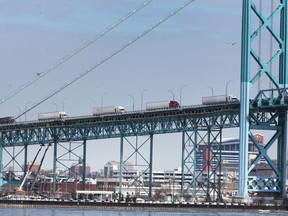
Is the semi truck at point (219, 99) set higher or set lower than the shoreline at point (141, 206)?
higher

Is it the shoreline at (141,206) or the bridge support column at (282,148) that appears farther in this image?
the bridge support column at (282,148)

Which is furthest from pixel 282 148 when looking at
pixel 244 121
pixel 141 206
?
pixel 141 206

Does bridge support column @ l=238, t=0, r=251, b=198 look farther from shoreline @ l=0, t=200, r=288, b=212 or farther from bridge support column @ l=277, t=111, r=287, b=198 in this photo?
bridge support column @ l=277, t=111, r=287, b=198

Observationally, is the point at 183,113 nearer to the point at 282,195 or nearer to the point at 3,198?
the point at 282,195

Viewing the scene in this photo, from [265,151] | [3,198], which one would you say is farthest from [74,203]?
[265,151]

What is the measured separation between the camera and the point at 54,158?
650ft

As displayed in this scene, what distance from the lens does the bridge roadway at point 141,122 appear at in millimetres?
175250

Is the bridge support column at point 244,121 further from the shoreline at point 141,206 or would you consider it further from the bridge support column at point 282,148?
the bridge support column at point 282,148

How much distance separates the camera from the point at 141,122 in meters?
187

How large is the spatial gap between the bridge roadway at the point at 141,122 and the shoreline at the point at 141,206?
45.7 ft

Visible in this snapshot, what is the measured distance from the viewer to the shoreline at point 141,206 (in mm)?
164750

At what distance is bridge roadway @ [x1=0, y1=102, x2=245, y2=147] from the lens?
175 metres

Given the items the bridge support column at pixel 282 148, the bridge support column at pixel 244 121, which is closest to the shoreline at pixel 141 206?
the bridge support column at pixel 244 121

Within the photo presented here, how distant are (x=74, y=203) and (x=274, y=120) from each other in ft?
106
